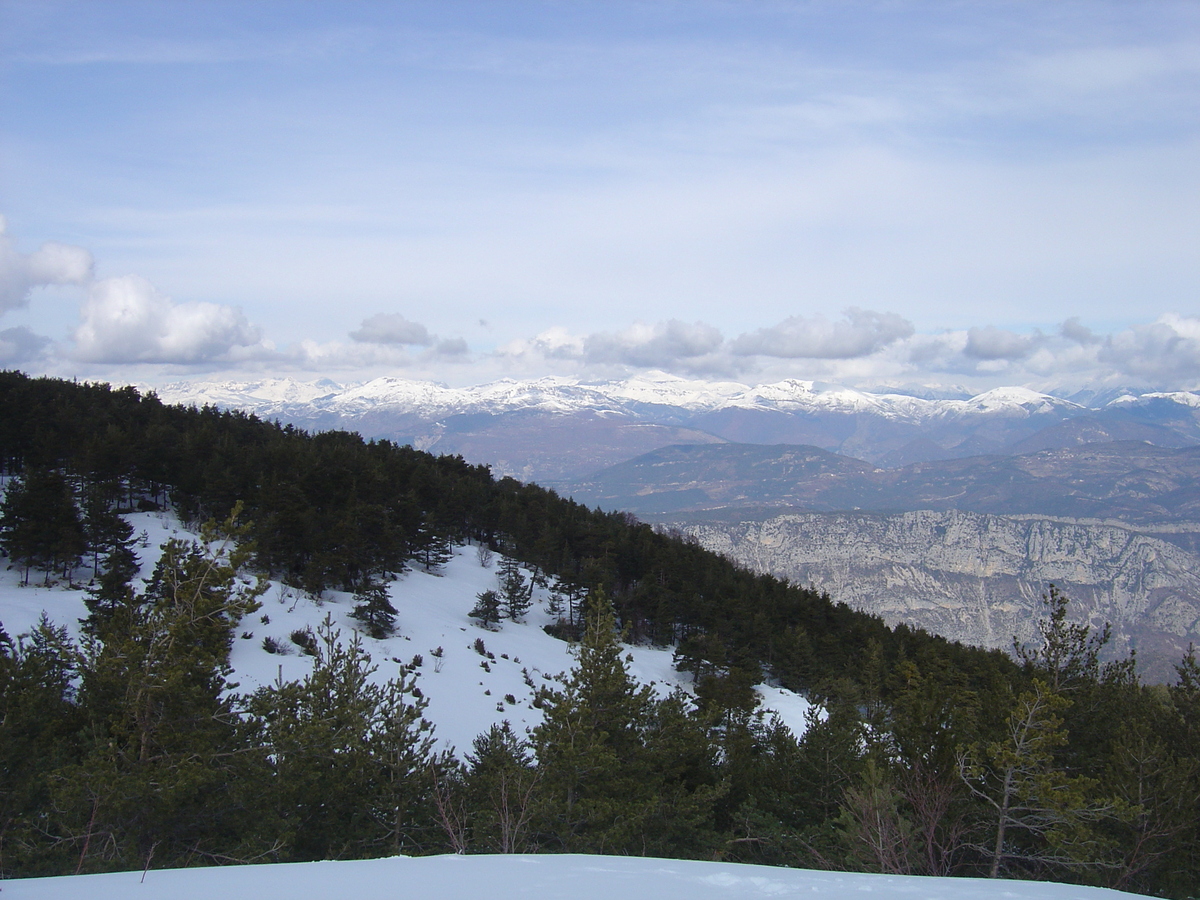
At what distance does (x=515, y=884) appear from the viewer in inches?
259

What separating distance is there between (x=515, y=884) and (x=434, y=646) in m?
30.5

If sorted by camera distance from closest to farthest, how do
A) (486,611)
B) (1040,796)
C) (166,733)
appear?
(166,733) < (1040,796) < (486,611)

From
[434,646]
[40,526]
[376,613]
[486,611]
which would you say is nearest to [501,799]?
[434,646]

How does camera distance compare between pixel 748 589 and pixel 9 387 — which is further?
pixel 748 589

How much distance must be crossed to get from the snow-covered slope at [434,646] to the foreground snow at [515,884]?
12.5m

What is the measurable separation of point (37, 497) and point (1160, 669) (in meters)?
246

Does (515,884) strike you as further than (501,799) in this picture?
No

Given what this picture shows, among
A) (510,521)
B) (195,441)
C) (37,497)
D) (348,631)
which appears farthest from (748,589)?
(37,497)

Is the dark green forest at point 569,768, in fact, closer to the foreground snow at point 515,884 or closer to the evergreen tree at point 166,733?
the evergreen tree at point 166,733

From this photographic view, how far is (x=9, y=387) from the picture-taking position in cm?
4672

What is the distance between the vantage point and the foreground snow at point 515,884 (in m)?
6.16

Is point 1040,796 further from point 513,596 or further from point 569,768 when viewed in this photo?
point 513,596

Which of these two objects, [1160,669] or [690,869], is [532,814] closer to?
[690,869]

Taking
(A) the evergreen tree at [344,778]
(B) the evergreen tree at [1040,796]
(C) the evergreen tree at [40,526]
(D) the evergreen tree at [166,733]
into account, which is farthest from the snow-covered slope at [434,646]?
(B) the evergreen tree at [1040,796]
